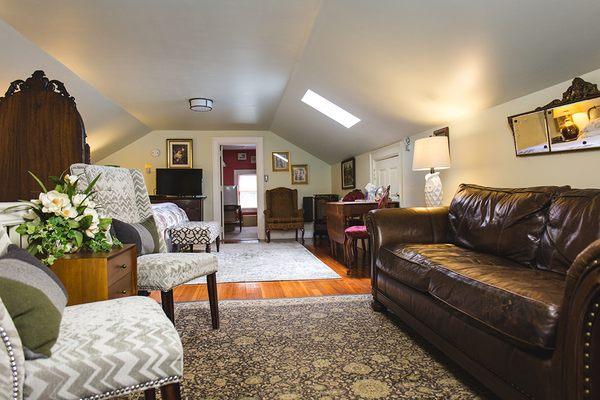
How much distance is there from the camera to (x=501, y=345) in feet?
4.38

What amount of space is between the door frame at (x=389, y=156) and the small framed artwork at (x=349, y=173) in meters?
0.72

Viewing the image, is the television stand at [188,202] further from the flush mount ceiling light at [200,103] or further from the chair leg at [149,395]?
the chair leg at [149,395]

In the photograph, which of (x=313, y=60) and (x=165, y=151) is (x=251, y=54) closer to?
(x=313, y=60)

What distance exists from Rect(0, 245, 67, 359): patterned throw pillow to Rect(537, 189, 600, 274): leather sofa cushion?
6.41 ft

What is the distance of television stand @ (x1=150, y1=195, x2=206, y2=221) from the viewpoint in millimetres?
6418

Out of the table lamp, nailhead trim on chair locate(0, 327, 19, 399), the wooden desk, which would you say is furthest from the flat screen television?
nailhead trim on chair locate(0, 327, 19, 399)

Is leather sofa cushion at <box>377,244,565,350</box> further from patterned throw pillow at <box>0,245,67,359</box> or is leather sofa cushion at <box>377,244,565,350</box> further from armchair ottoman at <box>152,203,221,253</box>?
armchair ottoman at <box>152,203,221,253</box>

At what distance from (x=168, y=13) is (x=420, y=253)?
244 cm

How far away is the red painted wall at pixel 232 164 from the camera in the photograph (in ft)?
34.4

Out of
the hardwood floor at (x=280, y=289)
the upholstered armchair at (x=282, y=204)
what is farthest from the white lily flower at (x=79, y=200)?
the upholstered armchair at (x=282, y=204)

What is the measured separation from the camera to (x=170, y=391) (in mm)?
1027

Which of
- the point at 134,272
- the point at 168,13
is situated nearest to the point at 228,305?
the point at 134,272

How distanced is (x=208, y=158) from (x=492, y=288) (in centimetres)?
641

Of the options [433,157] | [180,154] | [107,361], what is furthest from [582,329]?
[180,154]
